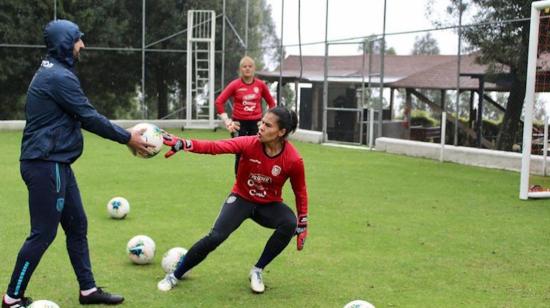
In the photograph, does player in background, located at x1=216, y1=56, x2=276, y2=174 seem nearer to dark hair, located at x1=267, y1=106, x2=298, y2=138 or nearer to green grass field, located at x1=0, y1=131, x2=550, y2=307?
green grass field, located at x1=0, y1=131, x2=550, y2=307

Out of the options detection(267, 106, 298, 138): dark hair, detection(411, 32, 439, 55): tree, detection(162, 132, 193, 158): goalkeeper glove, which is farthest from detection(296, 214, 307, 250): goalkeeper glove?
detection(411, 32, 439, 55): tree

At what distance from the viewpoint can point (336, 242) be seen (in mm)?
7086

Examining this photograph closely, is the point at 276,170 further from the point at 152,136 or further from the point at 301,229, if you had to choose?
the point at 152,136

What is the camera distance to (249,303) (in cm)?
511

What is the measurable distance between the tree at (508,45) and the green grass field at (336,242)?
1.99m

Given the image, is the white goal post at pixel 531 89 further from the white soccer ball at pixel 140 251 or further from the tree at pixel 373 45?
the tree at pixel 373 45

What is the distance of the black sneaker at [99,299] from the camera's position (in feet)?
16.2

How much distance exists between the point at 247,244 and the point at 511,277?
8.29ft

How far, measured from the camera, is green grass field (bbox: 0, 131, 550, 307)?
5.34 meters

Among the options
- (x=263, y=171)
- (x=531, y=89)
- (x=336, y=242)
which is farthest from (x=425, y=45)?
(x=263, y=171)

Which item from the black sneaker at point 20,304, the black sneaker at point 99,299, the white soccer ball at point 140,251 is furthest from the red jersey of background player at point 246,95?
the black sneaker at point 20,304

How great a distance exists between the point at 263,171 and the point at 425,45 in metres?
12.6

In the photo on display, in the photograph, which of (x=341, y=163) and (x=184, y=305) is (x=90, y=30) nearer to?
(x=341, y=163)

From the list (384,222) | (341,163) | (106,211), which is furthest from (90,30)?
(384,222)
